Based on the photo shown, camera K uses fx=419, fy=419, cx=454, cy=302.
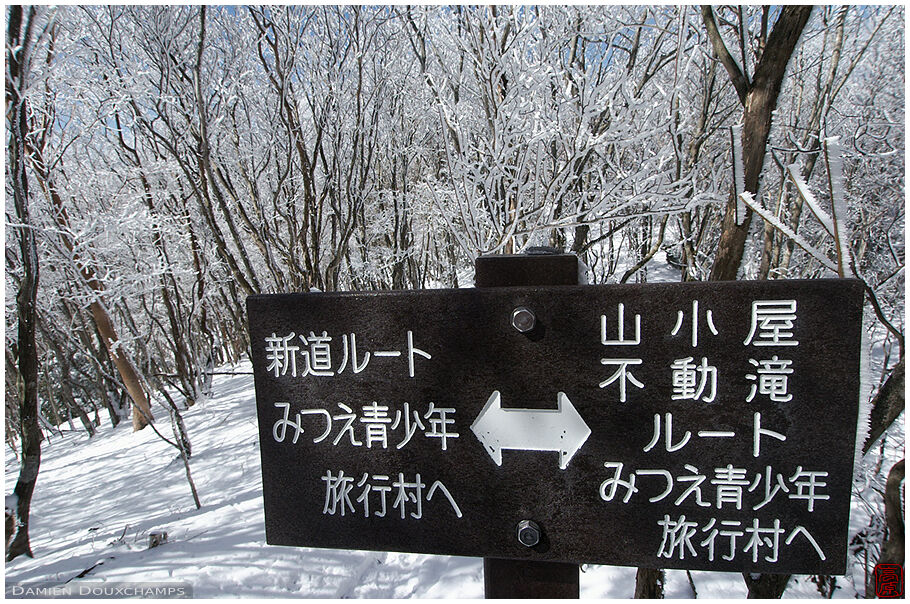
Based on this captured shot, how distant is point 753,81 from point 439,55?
8.49ft

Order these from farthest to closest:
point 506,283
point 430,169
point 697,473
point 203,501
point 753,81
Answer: point 430,169 < point 203,501 < point 753,81 < point 506,283 < point 697,473

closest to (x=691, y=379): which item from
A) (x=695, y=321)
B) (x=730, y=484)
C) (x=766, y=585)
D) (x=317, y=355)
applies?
(x=695, y=321)

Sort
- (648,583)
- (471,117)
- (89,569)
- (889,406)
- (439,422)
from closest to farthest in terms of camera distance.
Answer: (439,422) → (889,406) → (648,583) → (89,569) → (471,117)

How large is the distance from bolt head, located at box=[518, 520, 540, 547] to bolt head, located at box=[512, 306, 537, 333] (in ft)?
1.54

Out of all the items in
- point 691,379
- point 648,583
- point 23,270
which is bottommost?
point 648,583

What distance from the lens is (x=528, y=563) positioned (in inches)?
43.2

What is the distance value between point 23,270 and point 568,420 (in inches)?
190

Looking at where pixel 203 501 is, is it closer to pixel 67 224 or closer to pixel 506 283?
pixel 67 224

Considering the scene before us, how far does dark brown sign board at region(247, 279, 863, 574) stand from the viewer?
36.2 inches

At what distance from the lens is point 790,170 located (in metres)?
1.17

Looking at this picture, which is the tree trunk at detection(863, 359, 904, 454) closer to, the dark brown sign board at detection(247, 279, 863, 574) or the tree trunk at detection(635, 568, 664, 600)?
the tree trunk at detection(635, 568, 664, 600)

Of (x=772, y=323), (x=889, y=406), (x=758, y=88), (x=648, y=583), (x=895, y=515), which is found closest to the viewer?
(x=772, y=323)

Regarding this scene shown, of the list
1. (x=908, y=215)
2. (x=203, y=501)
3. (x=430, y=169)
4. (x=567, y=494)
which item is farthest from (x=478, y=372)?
(x=430, y=169)

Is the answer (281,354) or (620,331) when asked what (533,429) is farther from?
(281,354)
